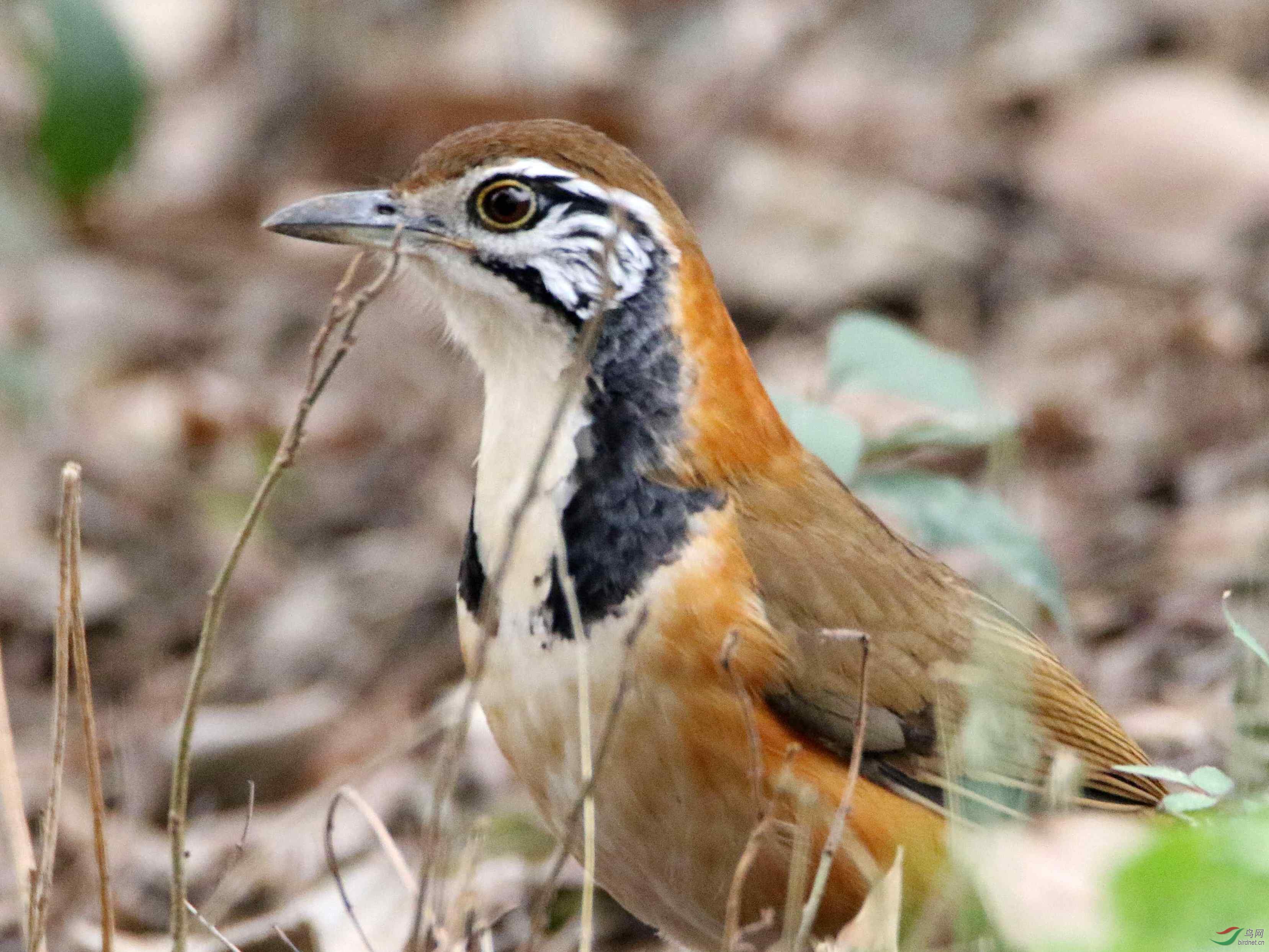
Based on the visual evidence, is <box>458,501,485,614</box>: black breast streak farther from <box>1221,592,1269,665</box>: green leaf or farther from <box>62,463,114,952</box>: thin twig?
<box>1221,592,1269,665</box>: green leaf

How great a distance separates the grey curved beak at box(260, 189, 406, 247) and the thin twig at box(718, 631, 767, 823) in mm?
1214

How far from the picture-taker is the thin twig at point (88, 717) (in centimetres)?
288

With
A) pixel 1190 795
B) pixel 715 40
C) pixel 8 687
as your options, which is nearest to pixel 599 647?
pixel 1190 795

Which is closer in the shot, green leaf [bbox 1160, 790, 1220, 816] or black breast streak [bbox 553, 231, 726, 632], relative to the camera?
green leaf [bbox 1160, 790, 1220, 816]

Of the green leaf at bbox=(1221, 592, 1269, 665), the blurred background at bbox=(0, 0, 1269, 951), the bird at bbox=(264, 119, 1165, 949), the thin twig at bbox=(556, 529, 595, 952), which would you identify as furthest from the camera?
the blurred background at bbox=(0, 0, 1269, 951)

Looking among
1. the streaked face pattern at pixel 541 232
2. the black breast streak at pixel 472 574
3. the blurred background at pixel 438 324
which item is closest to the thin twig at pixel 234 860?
the blurred background at pixel 438 324

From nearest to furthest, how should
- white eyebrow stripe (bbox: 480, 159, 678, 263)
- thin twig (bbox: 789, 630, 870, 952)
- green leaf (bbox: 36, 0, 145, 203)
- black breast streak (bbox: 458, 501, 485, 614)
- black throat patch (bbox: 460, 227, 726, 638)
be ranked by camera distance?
thin twig (bbox: 789, 630, 870, 952), black throat patch (bbox: 460, 227, 726, 638), black breast streak (bbox: 458, 501, 485, 614), white eyebrow stripe (bbox: 480, 159, 678, 263), green leaf (bbox: 36, 0, 145, 203)

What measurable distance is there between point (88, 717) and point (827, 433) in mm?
2043

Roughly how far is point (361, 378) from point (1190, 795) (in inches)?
268

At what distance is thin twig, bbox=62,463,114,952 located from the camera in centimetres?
288

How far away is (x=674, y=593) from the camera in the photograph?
3529 mm

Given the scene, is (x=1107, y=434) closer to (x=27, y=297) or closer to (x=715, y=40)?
(x=715, y=40)

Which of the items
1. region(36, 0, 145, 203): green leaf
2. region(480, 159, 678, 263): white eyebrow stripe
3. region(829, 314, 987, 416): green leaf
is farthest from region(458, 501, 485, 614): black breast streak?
region(36, 0, 145, 203): green leaf

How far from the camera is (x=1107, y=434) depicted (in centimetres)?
749
